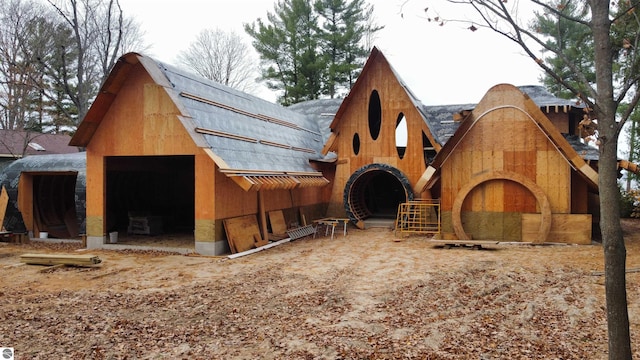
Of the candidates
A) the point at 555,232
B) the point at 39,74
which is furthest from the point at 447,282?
the point at 39,74

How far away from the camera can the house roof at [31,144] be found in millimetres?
29041

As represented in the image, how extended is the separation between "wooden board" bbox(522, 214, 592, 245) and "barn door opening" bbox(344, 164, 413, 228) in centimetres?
510

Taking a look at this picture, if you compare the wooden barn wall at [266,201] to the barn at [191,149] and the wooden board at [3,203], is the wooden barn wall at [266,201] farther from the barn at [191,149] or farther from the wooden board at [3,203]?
the wooden board at [3,203]

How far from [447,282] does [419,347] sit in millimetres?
3498

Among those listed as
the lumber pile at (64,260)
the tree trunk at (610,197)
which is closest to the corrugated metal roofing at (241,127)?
the lumber pile at (64,260)

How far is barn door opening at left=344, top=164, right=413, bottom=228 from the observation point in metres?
18.8

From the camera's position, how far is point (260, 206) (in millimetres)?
15398

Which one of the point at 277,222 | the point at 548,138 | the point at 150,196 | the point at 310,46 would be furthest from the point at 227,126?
the point at 310,46

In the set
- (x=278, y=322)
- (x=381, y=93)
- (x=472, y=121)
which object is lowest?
(x=278, y=322)

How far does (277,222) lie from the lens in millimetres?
16469

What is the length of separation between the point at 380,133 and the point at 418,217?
4225 mm

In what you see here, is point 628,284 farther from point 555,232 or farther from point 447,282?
point 555,232

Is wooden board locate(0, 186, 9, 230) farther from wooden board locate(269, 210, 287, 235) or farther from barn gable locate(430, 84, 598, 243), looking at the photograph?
barn gable locate(430, 84, 598, 243)

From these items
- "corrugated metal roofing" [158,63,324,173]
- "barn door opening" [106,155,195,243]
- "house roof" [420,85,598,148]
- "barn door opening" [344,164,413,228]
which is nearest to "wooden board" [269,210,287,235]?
"corrugated metal roofing" [158,63,324,173]
